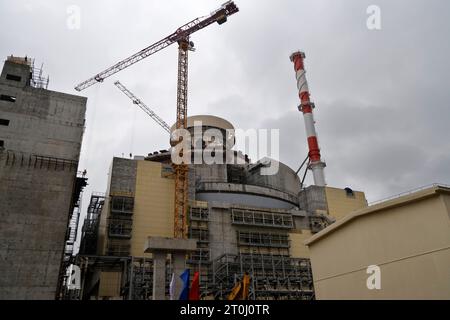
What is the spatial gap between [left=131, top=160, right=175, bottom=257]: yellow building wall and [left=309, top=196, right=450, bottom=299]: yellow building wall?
32.7 metres

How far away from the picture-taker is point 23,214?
39219 mm

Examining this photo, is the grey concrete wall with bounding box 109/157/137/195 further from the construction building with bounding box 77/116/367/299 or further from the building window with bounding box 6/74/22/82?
the building window with bounding box 6/74/22/82

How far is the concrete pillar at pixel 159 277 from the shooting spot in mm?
25906

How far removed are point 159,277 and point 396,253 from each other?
51.9ft

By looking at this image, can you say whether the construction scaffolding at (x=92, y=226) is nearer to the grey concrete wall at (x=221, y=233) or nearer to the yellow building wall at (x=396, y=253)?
the grey concrete wall at (x=221, y=233)

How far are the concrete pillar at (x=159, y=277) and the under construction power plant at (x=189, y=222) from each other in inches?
3.5

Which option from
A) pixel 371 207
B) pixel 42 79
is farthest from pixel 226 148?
pixel 371 207

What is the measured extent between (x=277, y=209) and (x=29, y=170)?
40065mm

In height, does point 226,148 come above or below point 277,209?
above

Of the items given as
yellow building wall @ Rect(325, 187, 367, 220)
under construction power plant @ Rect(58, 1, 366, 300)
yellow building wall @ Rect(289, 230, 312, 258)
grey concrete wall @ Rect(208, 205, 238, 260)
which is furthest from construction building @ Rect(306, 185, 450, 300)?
yellow building wall @ Rect(325, 187, 367, 220)
